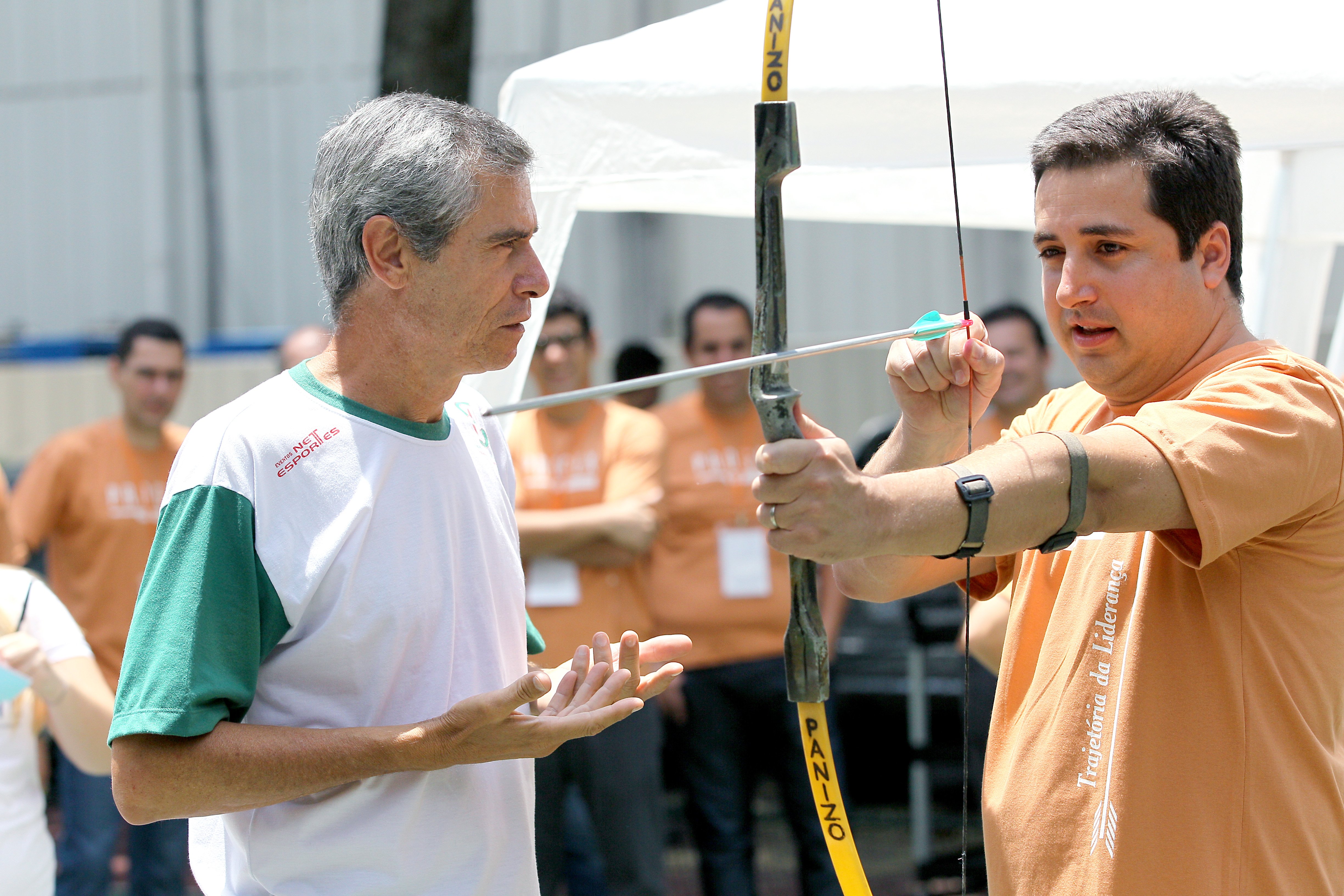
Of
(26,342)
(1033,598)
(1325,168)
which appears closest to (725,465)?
(1325,168)

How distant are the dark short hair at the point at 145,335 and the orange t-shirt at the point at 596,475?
63.5 inches

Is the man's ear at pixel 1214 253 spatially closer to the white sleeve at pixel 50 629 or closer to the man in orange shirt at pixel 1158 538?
the man in orange shirt at pixel 1158 538

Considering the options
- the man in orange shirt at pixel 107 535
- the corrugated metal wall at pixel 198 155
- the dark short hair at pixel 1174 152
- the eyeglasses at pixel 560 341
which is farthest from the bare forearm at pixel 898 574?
the corrugated metal wall at pixel 198 155

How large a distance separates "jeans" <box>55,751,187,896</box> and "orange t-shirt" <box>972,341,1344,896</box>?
3444 millimetres

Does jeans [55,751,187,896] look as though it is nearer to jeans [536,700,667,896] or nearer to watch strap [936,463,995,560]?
jeans [536,700,667,896]

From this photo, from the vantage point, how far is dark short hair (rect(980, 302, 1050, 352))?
444 cm

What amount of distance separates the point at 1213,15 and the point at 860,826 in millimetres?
4146

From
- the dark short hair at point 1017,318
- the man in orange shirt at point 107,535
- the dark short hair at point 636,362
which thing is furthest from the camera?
the dark short hair at point 636,362

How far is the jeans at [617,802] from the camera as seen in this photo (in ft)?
12.7

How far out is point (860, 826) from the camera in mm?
5734

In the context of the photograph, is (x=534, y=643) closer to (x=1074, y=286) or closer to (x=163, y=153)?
(x=1074, y=286)

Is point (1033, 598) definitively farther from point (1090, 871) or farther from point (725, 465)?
point (725, 465)

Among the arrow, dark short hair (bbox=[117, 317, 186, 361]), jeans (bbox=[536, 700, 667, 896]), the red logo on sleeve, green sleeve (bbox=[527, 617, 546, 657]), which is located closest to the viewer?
the arrow

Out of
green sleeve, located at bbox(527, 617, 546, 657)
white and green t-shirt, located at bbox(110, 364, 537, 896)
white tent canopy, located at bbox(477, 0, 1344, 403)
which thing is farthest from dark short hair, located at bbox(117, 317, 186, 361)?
white and green t-shirt, located at bbox(110, 364, 537, 896)
